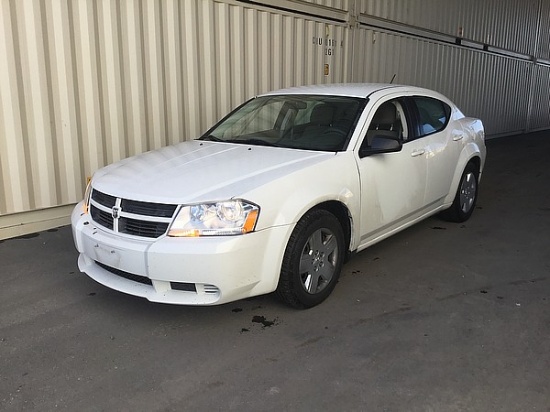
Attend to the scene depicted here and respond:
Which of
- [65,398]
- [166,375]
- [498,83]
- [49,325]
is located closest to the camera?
[65,398]

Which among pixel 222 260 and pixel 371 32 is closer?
pixel 222 260

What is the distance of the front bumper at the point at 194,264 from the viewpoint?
3.19 meters

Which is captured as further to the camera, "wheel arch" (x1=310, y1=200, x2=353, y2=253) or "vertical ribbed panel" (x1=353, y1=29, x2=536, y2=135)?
"vertical ribbed panel" (x1=353, y1=29, x2=536, y2=135)

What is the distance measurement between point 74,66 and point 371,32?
651cm

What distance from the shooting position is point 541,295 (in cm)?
412

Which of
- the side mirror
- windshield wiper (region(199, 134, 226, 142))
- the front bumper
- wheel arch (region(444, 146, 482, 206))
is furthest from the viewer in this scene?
wheel arch (region(444, 146, 482, 206))

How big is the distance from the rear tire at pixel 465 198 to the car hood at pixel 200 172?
2.60 metres

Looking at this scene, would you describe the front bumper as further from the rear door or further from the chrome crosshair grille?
the rear door

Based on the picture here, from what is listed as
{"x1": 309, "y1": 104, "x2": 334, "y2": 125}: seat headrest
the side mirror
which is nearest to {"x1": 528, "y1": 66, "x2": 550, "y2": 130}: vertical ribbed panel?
{"x1": 309, "y1": 104, "x2": 334, "y2": 125}: seat headrest

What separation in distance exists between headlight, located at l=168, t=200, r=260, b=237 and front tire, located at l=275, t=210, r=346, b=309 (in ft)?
1.39

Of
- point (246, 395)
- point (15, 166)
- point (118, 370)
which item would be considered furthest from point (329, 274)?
point (15, 166)

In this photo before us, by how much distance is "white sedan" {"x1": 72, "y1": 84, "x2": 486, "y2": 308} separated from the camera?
326cm

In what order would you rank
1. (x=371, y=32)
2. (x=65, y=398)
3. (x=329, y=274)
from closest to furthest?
(x=65, y=398)
(x=329, y=274)
(x=371, y=32)

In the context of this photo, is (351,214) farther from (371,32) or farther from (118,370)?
(371,32)
